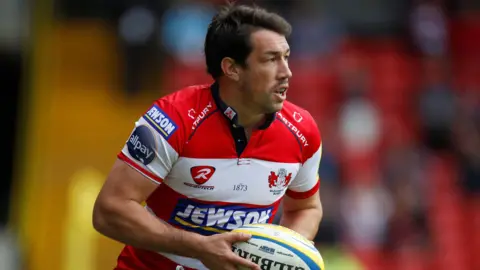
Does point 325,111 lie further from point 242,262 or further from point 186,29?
point 242,262

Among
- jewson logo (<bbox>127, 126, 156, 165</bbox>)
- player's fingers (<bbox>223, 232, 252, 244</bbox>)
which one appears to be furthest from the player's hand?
jewson logo (<bbox>127, 126, 156, 165</bbox>)

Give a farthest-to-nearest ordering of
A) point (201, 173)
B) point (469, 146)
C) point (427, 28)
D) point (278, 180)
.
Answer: point (427, 28)
point (469, 146)
point (278, 180)
point (201, 173)

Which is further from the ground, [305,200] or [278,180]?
[278,180]

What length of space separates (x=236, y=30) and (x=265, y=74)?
29cm

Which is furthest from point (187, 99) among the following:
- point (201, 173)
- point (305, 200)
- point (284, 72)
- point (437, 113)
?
point (437, 113)

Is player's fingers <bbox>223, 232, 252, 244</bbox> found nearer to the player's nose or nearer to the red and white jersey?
the red and white jersey

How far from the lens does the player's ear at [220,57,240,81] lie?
5.00 metres

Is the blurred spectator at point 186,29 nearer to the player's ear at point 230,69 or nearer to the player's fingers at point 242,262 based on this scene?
the player's ear at point 230,69

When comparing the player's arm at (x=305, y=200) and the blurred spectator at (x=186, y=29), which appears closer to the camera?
the player's arm at (x=305, y=200)

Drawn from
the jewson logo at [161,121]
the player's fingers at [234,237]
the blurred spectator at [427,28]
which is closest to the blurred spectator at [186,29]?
the blurred spectator at [427,28]

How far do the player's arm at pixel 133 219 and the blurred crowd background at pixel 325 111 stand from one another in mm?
7270

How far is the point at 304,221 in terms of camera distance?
5.46m

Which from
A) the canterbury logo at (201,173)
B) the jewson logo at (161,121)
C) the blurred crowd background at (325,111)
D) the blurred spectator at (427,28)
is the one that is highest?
the jewson logo at (161,121)

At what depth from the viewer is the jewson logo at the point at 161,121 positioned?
4754 mm
